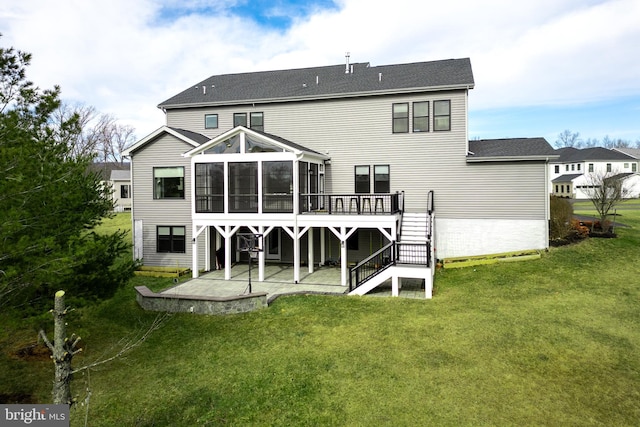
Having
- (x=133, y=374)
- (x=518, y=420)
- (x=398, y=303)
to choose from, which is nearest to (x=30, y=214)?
(x=133, y=374)

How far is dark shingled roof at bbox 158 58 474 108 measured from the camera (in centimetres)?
1805

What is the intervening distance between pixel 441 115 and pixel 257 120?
29.6ft

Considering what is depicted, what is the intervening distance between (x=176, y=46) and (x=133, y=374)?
1922 cm

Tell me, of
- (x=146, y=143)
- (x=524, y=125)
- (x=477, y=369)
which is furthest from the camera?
(x=524, y=125)

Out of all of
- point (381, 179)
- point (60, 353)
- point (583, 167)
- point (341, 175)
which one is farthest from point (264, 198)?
point (583, 167)

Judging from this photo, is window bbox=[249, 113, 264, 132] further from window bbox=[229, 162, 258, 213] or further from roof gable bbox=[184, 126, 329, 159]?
roof gable bbox=[184, 126, 329, 159]

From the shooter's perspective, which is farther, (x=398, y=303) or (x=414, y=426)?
(x=398, y=303)

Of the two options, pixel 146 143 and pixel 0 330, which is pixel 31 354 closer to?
pixel 0 330

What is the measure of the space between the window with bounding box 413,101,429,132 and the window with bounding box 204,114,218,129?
10.2 metres

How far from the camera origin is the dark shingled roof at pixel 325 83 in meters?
18.0

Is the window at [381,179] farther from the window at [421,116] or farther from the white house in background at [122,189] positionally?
the white house in background at [122,189]

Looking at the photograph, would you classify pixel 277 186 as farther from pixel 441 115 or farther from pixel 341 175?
pixel 441 115

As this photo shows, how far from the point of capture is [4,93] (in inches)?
252

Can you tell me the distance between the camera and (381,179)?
61.1 ft
